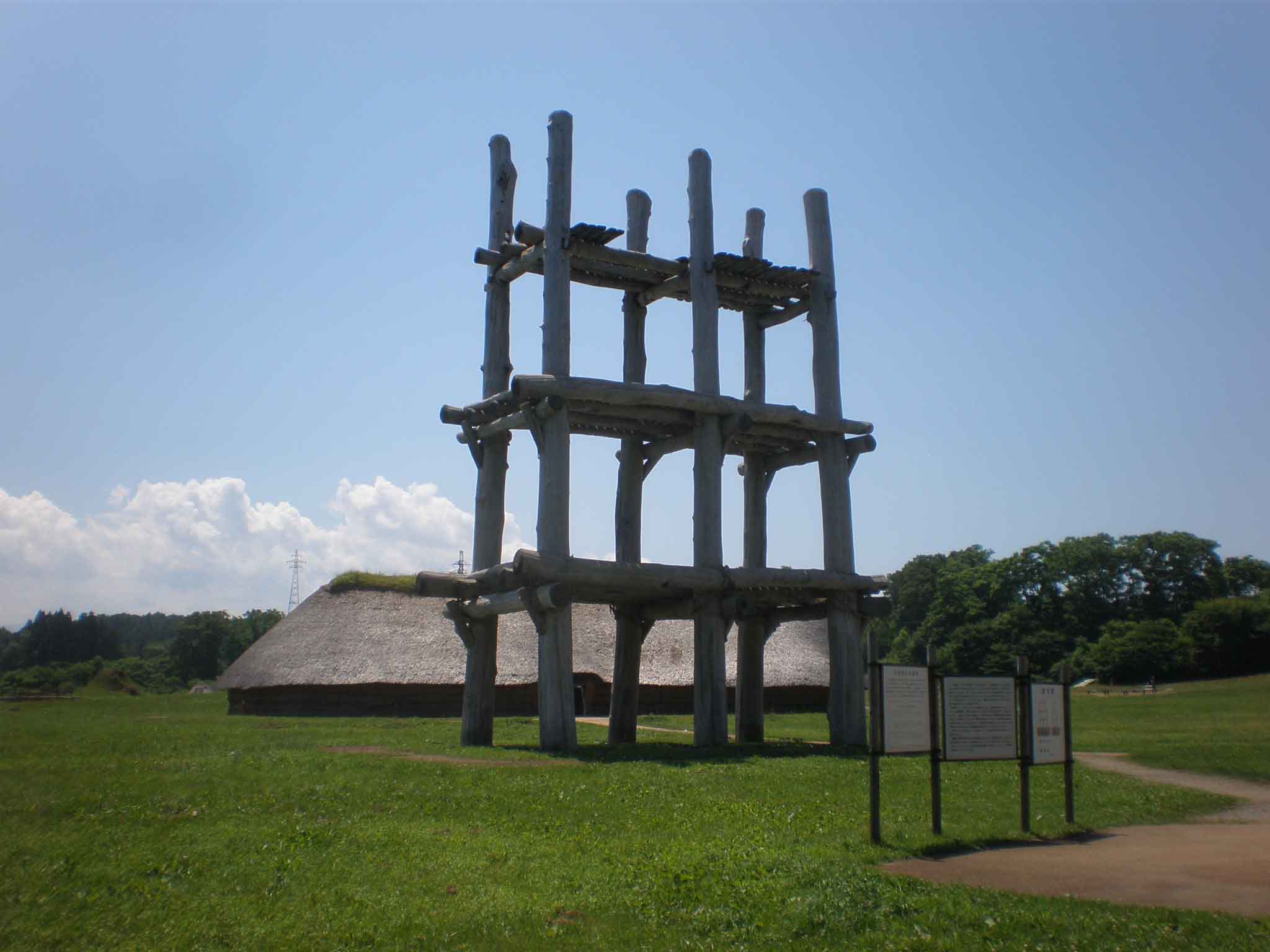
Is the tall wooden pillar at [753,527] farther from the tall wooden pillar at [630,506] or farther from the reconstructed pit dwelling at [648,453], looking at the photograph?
the tall wooden pillar at [630,506]

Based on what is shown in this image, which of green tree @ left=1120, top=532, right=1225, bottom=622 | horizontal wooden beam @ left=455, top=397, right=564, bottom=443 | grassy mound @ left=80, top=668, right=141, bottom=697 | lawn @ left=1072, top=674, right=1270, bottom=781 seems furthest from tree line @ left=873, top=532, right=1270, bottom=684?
horizontal wooden beam @ left=455, top=397, right=564, bottom=443

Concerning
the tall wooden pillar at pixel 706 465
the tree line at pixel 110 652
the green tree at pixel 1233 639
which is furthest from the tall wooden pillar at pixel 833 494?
the tree line at pixel 110 652

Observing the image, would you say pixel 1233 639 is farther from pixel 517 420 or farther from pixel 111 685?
pixel 111 685

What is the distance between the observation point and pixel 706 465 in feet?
77.5

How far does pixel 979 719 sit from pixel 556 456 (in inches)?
432

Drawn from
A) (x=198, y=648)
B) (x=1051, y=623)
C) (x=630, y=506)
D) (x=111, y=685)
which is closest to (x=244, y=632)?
(x=198, y=648)

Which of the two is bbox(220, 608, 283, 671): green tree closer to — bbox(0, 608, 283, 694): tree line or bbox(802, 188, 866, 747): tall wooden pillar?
bbox(0, 608, 283, 694): tree line

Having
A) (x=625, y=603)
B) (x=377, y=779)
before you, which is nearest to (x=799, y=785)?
(x=377, y=779)

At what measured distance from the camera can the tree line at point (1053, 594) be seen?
86.0m

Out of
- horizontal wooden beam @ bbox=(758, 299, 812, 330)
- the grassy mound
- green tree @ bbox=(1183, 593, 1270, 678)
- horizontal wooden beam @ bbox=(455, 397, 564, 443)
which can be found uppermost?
horizontal wooden beam @ bbox=(758, 299, 812, 330)

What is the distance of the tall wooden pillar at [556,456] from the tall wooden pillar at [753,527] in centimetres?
656

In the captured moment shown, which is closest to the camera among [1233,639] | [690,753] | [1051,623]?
[690,753]

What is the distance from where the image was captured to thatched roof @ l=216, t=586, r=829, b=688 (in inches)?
1478

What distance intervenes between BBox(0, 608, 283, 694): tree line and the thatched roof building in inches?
2025
